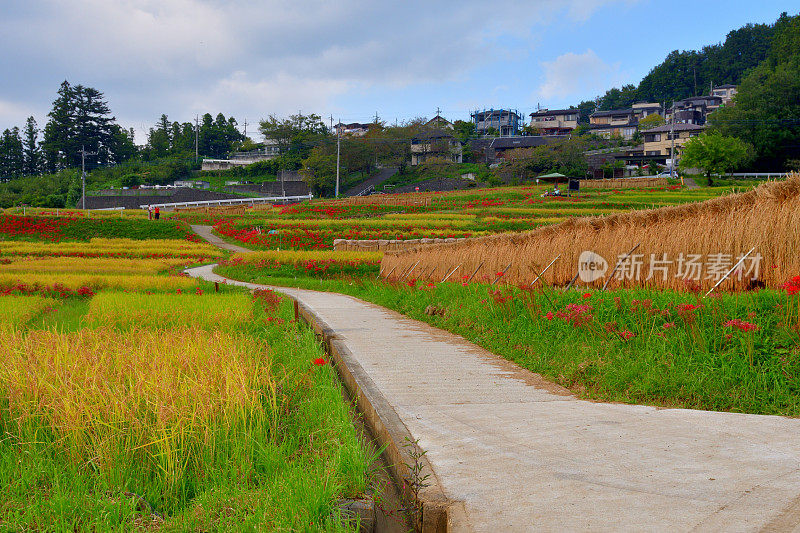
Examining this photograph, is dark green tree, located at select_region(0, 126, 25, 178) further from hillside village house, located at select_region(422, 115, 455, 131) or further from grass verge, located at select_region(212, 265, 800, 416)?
grass verge, located at select_region(212, 265, 800, 416)

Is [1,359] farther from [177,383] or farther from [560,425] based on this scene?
[560,425]

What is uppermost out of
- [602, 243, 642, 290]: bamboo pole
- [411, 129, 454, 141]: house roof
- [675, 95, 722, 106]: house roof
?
[675, 95, 722, 106]: house roof

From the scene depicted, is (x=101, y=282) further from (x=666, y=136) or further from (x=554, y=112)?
(x=554, y=112)

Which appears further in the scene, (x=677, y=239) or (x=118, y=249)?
(x=118, y=249)

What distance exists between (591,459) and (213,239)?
3711cm

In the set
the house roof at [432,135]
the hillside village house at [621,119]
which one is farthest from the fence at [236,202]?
the hillside village house at [621,119]

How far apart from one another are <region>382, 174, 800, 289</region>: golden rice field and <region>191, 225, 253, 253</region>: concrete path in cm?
2408

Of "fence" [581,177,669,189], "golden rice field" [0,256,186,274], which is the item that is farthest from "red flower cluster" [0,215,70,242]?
"fence" [581,177,669,189]

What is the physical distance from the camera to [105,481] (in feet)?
11.1

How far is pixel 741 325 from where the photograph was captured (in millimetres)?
5121

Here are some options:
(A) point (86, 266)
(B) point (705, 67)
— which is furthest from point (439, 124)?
(A) point (86, 266)

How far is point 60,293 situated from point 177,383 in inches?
436

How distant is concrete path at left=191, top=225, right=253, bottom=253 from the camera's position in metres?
34.0

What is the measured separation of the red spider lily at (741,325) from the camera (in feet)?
16.6
